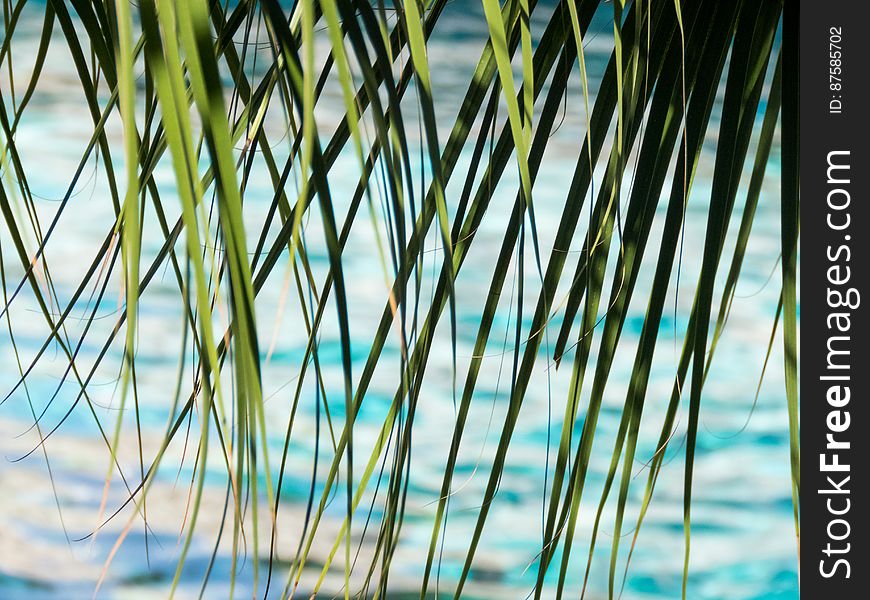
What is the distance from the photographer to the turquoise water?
1.09 metres

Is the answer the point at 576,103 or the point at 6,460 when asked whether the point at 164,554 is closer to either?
the point at 6,460

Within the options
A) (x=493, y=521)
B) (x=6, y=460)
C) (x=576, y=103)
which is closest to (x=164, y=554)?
(x=6, y=460)

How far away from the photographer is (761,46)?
8.6 inches

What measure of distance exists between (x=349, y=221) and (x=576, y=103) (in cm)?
174

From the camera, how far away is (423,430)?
1319mm
